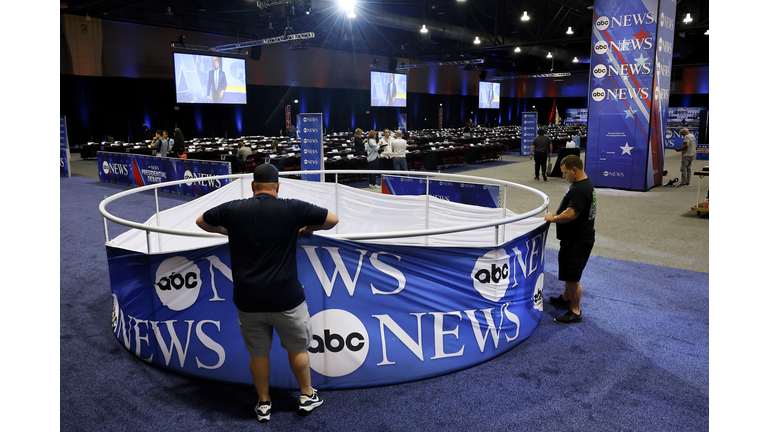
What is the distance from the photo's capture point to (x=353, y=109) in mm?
34312

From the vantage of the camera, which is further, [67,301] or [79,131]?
[79,131]

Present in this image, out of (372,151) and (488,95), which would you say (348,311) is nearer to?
(372,151)

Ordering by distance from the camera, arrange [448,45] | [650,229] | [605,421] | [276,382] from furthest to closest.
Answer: [448,45] → [650,229] → [276,382] → [605,421]

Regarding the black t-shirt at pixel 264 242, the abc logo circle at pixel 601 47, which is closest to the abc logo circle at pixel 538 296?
the black t-shirt at pixel 264 242

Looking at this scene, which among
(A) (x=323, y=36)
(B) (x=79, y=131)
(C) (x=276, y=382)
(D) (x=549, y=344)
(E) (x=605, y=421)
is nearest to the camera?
(E) (x=605, y=421)

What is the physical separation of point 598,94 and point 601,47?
44.6 inches

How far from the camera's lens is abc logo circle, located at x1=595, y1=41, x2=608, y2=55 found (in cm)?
1218

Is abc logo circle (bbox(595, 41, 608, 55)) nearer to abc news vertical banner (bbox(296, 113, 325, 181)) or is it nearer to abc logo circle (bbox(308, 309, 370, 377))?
abc news vertical banner (bbox(296, 113, 325, 181))

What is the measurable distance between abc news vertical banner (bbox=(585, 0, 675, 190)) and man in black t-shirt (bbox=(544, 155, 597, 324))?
8.92 m

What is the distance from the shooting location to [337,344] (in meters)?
3.45

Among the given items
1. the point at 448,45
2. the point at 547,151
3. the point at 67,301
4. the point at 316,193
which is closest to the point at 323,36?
the point at 448,45

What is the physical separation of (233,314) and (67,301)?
9.18 ft

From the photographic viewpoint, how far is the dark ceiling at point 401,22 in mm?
20734

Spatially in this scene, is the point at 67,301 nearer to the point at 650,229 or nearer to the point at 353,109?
the point at 650,229
